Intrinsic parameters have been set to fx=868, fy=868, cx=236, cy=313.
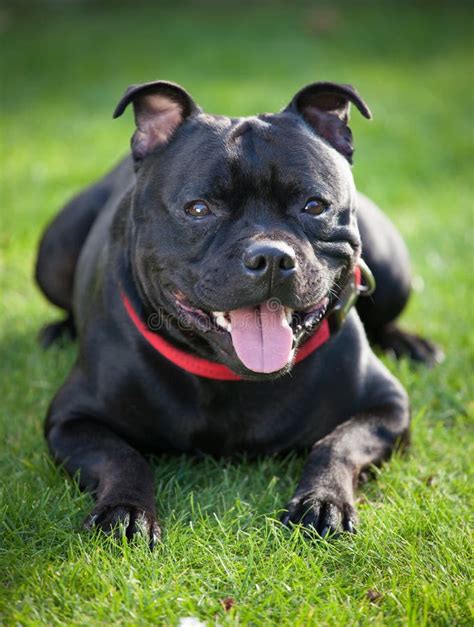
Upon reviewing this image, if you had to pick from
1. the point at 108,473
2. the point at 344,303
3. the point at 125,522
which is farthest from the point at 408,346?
the point at 125,522

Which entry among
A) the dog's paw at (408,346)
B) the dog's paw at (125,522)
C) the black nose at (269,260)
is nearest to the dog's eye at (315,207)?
the black nose at (269,260)

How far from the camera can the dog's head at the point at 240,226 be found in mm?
3260

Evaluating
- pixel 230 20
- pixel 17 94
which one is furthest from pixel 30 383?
pixel 230 20

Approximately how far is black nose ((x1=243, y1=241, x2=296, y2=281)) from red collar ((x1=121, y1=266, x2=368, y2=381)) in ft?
1.61

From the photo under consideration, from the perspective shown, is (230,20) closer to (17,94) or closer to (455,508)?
Answer: (17,94)

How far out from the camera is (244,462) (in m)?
3.77

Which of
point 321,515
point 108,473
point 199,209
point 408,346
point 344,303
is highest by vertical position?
point 199,209

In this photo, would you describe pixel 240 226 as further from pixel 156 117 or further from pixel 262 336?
pixel 156 117

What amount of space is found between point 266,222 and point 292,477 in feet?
3.68

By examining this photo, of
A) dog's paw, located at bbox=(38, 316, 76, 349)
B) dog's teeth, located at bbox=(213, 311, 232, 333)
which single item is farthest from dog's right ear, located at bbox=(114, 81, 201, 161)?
dog's paw, located at bbox=(38, 316, 76, 349)

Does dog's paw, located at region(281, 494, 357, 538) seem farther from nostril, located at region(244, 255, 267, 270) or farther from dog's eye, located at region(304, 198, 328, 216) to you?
dog's eye, located at region(304, 198, 328, 216)

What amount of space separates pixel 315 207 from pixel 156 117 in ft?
2.71

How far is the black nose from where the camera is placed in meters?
3.12

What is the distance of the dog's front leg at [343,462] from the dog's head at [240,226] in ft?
1.49
